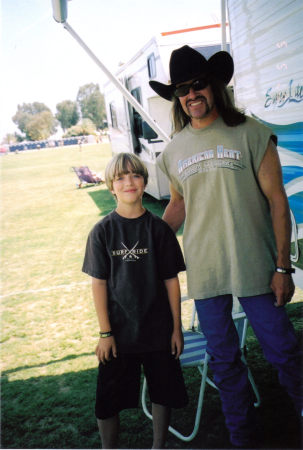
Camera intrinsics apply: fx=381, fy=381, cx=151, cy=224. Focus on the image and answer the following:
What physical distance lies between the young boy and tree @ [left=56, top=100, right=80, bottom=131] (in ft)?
324

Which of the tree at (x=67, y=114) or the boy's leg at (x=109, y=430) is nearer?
the boy's leg at (x=109, y=430)

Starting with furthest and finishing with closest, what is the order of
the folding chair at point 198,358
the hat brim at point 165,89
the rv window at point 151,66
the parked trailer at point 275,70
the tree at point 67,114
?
the tree at point 67,114 → the rv window at point 151,66 → the parked trailer at point 275,70 → the folding chair at point 198,358 → the hat brim at point 165,89

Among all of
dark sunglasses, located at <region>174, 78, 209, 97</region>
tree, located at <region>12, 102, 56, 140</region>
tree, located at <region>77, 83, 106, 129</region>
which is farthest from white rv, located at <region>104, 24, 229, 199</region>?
tree, located at <region>12, 102, 56, 140</region>

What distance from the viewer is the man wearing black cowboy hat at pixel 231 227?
1714mm

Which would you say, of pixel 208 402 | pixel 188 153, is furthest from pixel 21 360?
pixel 188 153

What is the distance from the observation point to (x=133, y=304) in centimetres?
178

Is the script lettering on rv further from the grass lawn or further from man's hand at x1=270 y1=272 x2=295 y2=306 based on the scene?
the grass lawn

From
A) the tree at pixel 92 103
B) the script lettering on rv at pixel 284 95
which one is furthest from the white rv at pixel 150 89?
the tree at pixel 92 103

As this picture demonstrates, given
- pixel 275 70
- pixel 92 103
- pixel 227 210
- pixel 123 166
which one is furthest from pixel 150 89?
pixel 92 103

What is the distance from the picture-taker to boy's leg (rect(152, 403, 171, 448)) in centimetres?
187

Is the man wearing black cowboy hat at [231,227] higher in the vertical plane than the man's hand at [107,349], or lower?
higher

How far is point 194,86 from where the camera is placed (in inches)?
72.4

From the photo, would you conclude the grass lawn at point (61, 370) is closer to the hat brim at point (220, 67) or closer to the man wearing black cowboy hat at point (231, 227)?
the man wearing black cowboy hat at point (231, 227)

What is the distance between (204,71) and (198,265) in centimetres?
94
